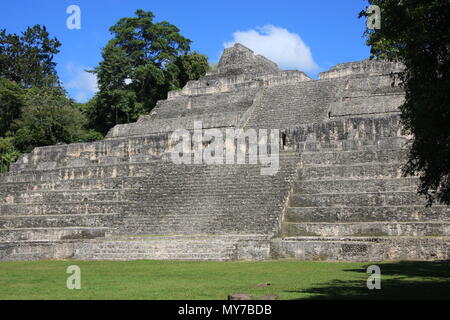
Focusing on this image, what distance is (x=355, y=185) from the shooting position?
19016 mm

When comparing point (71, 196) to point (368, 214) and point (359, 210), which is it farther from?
point (368, 214)

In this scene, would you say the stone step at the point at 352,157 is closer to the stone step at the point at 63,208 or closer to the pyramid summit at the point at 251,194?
the pyramid summit at the point at 251,194

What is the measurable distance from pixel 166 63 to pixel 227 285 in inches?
1186

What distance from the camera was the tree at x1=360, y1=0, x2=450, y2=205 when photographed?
9758 millimetres

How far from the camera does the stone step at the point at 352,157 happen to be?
19.7 m

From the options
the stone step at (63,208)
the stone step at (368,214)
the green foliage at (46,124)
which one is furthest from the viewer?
the green foliage at (46,124)

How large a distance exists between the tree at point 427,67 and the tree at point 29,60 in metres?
48.7

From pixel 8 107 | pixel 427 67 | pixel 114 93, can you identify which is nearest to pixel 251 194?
pixel 427 67

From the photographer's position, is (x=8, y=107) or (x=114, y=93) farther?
(x=8, y=107)

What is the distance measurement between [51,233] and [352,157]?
10.5m

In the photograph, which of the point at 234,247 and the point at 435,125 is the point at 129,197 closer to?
the point at 234,247

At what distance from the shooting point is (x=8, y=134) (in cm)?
4112

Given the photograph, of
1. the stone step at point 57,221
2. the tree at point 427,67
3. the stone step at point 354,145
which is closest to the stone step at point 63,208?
the stone step at point 57,221

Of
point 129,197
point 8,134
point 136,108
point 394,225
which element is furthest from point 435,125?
point 8,134
